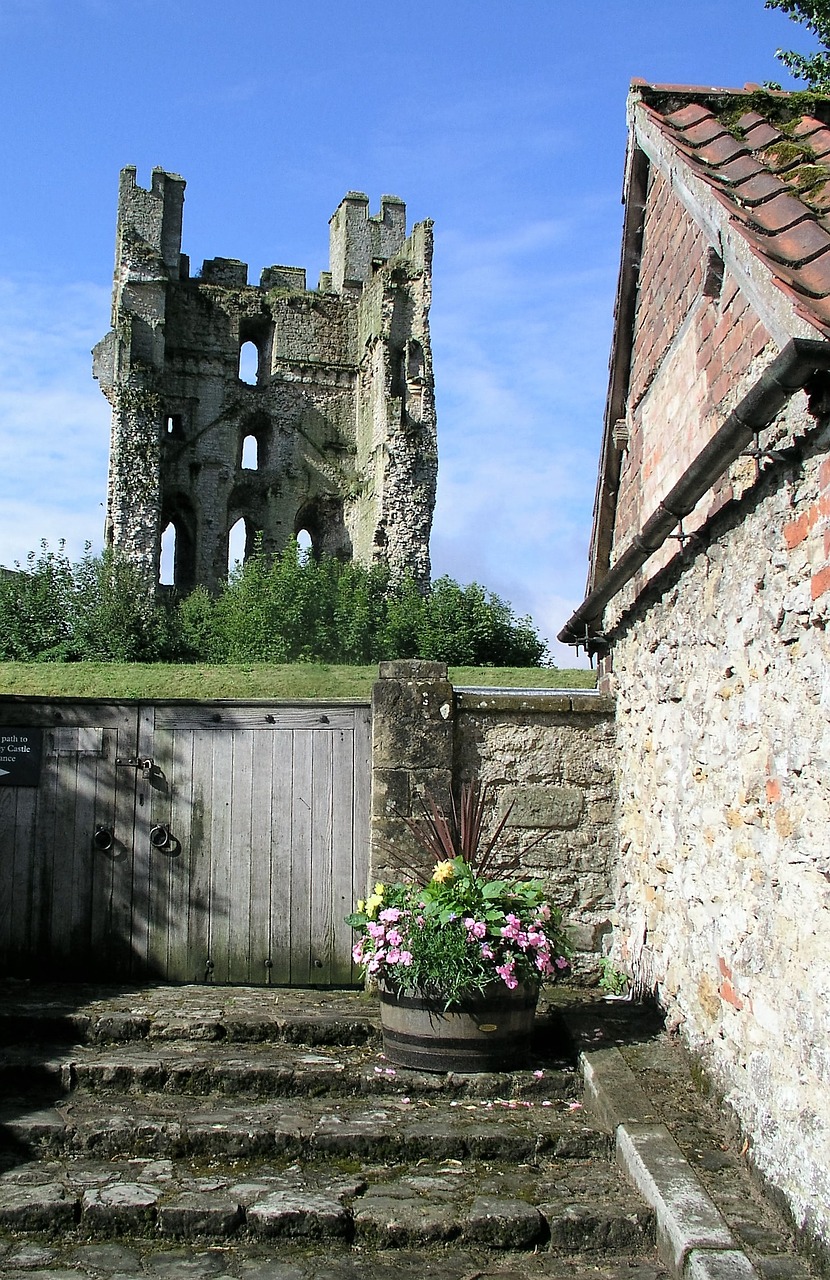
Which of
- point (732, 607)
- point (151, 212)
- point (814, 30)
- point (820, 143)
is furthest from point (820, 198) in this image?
point (151, 212)

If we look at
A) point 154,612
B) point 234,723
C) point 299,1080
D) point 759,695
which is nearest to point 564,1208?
point 299,1080

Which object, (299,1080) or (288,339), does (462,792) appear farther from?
(288,339)

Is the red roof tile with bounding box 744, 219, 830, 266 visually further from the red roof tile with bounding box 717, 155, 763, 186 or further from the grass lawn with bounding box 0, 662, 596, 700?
the grass lawn with bounding box 0, 662, 596, 700

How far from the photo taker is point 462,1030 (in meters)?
5.73

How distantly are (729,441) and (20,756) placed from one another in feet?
16.9

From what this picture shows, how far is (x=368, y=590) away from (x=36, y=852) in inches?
831

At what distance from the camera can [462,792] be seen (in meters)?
7.47

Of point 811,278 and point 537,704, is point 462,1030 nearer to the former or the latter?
point 537,704

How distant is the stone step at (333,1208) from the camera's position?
4285 mm

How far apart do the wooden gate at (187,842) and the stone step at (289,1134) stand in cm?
228

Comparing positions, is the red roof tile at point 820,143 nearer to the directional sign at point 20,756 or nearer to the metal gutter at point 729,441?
the metal gutter at point 729,441

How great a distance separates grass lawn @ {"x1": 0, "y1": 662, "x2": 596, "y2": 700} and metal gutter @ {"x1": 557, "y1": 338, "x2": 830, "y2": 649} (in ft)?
39.2

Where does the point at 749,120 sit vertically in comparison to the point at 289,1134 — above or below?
above

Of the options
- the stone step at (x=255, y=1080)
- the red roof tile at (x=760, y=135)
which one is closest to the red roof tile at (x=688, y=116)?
the red roof tile at (x=760, y=135)
